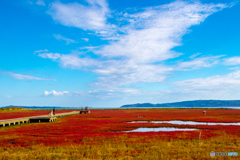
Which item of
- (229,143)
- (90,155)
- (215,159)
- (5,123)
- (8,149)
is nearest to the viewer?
(215,159)

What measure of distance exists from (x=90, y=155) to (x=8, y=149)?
6975mm

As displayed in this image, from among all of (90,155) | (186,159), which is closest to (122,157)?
(90,155)

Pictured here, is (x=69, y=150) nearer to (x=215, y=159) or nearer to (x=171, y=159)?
(x=171, y=159)

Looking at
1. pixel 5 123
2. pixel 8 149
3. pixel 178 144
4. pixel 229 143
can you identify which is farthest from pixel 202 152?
pixel 5 123

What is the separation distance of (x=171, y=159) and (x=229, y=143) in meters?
7.64

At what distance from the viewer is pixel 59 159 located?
38.3ft

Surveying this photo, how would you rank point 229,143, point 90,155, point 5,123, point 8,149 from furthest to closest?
point 5,123
point 229,143
point 8,149
point 90,155

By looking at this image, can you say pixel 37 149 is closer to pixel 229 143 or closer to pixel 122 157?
pixel 122 157

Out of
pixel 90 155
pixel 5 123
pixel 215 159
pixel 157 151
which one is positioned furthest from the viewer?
pixel 5 123

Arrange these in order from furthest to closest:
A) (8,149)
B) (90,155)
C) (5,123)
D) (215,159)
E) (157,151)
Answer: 1. (5,123)
2. (8,149)
3. (157,151)
4. (90,155)
5. (215,159)

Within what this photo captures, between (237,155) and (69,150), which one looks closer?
(237,155)

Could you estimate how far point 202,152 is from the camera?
12969mm

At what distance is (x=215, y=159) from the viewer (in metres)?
11.2

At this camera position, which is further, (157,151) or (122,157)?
(157,151)
